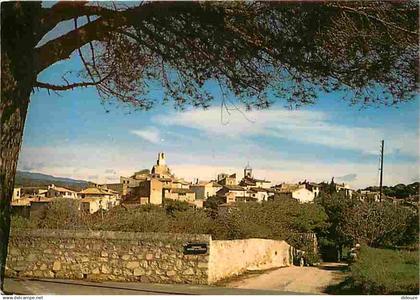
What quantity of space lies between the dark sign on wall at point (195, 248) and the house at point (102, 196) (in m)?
0.60

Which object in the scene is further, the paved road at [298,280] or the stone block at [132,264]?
the stone block at [132,264]

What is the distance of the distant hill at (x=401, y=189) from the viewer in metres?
4.54

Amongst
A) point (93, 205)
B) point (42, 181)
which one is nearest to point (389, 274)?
point (93, 205)

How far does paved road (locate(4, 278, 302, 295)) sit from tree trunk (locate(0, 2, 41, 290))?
0.16 m

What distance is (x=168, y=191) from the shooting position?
4715 mm

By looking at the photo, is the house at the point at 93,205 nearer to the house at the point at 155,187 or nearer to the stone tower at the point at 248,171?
the house at the point at 155,187

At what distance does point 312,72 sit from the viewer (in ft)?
15.0

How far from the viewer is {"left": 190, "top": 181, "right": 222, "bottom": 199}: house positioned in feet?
15.4

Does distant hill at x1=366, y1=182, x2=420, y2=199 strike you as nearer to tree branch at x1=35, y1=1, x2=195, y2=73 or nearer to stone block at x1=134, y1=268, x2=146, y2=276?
stone block at x1=134, y1=268, x2=146, y2=276

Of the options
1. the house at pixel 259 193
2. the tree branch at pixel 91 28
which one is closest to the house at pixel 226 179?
the house at pixel 259 193

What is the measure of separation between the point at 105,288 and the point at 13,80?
1.59m

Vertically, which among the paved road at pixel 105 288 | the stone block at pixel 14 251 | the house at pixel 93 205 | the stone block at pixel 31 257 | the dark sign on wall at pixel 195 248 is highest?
the house at pixel 93 205

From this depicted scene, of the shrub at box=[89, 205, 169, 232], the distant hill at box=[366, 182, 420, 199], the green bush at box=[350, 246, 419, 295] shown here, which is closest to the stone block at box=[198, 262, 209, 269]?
the shrub at box=[89, 205, 169, 232]

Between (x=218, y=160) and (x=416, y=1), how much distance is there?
1.69m
